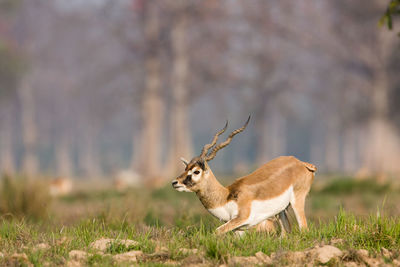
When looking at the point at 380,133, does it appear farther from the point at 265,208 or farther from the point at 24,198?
the point at 265,208

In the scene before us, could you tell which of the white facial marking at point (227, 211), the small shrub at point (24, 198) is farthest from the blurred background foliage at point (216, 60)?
the white facial marking at point (227, 211)

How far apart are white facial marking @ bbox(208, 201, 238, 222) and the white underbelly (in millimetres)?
167

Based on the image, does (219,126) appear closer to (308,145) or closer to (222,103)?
(222,103)

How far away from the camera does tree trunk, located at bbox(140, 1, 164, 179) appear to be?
26312 mm

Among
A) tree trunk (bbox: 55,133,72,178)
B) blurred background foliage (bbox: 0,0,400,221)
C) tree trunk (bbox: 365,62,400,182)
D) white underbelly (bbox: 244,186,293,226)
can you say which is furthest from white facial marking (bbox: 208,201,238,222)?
tree trunk (bbox: 55,133,72,178)

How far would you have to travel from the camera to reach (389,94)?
2623cm

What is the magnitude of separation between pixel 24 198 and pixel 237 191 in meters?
5.30

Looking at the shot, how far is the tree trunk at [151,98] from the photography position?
86.3ft

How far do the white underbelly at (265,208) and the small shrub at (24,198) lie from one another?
462 centimetres

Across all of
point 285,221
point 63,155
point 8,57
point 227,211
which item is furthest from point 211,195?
point 63,155

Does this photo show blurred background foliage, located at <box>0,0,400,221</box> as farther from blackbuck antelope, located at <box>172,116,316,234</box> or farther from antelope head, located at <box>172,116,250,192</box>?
antelope head, located at <box>172,116,250,192</box>

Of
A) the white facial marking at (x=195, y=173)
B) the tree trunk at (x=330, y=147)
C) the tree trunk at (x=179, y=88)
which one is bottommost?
the tree trunk at (x=330, y=147)

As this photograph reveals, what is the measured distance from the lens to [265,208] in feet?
19.3

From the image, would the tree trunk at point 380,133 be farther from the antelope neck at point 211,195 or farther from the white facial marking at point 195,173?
the white facial marking at point 195,173
